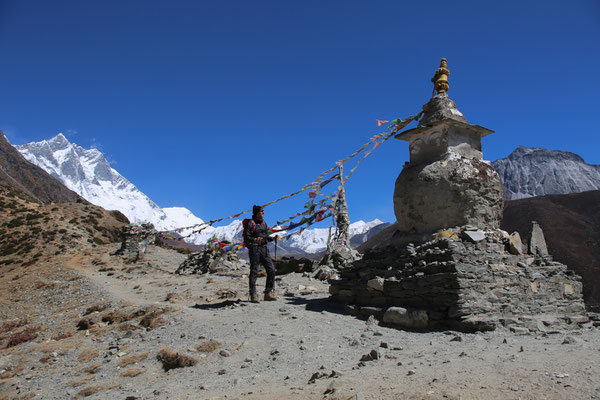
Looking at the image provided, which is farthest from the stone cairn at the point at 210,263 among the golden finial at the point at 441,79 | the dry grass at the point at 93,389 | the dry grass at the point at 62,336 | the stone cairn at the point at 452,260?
the dry grass at the point at 93,389

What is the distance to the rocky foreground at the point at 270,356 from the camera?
11.9 ft

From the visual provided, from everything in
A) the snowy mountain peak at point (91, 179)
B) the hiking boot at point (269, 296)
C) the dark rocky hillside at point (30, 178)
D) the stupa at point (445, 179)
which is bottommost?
the hiking boot at point (269, 296)

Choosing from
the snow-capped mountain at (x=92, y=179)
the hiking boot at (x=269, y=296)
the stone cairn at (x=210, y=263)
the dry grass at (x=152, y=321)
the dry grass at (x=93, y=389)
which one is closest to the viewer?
the dry grass at (x=93, y=389)

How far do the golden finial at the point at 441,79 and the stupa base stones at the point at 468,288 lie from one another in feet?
11.3

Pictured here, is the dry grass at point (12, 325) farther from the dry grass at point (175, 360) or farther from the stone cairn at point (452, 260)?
the stone cairn at point (452, 260)

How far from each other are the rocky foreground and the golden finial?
5.39 meters

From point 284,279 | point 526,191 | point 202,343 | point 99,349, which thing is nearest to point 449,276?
point 202,343

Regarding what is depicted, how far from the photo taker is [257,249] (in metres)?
8.52

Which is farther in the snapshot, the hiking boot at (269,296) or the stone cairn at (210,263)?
the stone cairn at (210,263)

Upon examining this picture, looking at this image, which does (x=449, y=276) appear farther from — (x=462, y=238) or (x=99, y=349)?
(x=99, y=349)

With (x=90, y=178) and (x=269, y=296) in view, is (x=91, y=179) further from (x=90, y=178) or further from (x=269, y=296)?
(x=269, y=296)

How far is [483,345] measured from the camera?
5.08 metres

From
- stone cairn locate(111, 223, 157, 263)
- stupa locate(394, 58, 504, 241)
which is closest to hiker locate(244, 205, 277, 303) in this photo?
stupa locate(394, 58, 504, 241)

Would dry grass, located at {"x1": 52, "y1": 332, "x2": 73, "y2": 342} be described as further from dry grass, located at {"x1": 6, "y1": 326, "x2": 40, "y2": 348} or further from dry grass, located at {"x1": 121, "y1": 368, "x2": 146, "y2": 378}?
dry grass, located at {"x1": 121, "y1": 368, "x2": 146, "y2": 378}
